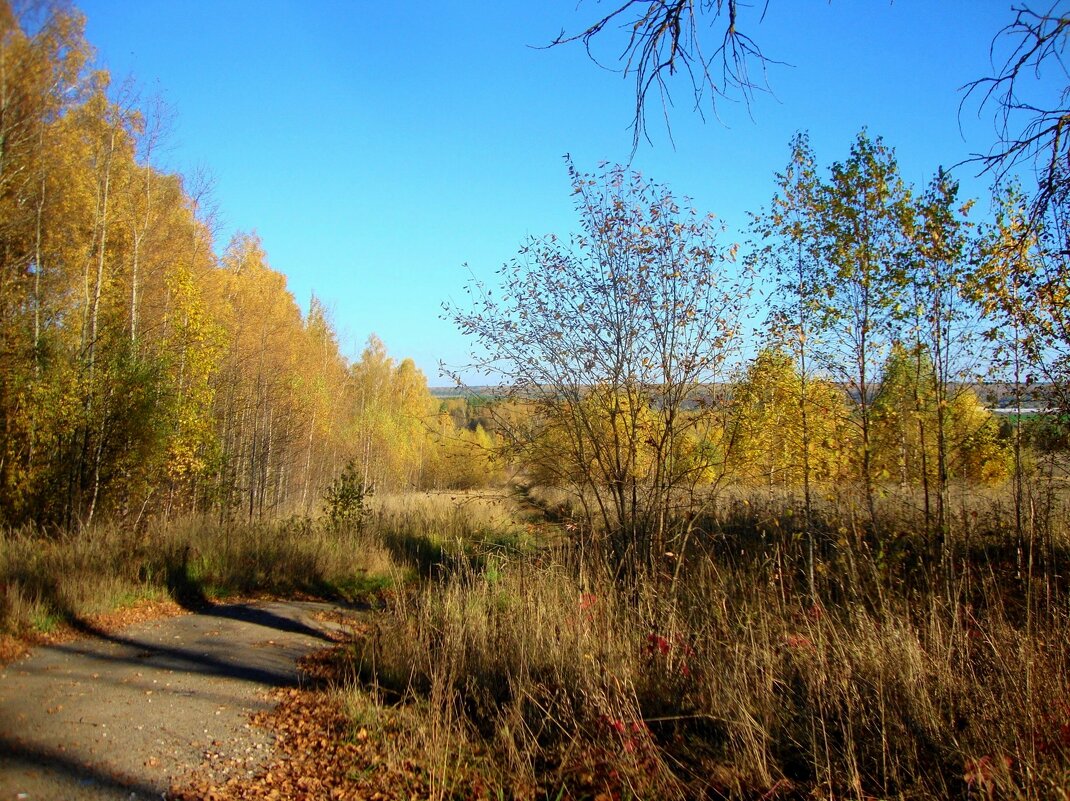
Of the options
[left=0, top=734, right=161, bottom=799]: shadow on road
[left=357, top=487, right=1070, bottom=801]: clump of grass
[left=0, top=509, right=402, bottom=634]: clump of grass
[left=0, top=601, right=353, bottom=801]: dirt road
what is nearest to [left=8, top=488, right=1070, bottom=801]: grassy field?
[left=357, top=487, right=1070, bottom=801]: clump of grass

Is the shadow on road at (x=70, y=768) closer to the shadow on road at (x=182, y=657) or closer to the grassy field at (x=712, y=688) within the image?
the grassy field at (x=712, y=688)

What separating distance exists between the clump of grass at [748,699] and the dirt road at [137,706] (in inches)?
47.8

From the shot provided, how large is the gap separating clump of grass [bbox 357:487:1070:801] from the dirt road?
1.21 m

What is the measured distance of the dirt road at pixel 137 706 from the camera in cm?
396

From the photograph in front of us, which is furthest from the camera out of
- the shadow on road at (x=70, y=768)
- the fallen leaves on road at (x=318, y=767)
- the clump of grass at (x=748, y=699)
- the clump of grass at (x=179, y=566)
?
the clump of grass at (x=179, y=566)

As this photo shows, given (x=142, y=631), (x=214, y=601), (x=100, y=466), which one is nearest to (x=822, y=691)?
(x=142, y=631)

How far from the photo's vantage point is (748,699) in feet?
11.7

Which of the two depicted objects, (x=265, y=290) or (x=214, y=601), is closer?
(x=214, y=601)

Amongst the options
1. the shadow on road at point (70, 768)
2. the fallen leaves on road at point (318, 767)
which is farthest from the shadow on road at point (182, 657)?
the shadow on road at point (70, 768)

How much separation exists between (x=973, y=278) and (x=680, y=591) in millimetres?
8471

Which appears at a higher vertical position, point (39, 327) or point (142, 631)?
point (39, 327)

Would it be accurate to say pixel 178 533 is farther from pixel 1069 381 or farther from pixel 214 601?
pixel 1069 381

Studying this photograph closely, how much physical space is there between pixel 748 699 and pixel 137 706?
170 inches

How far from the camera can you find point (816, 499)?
12906mm
